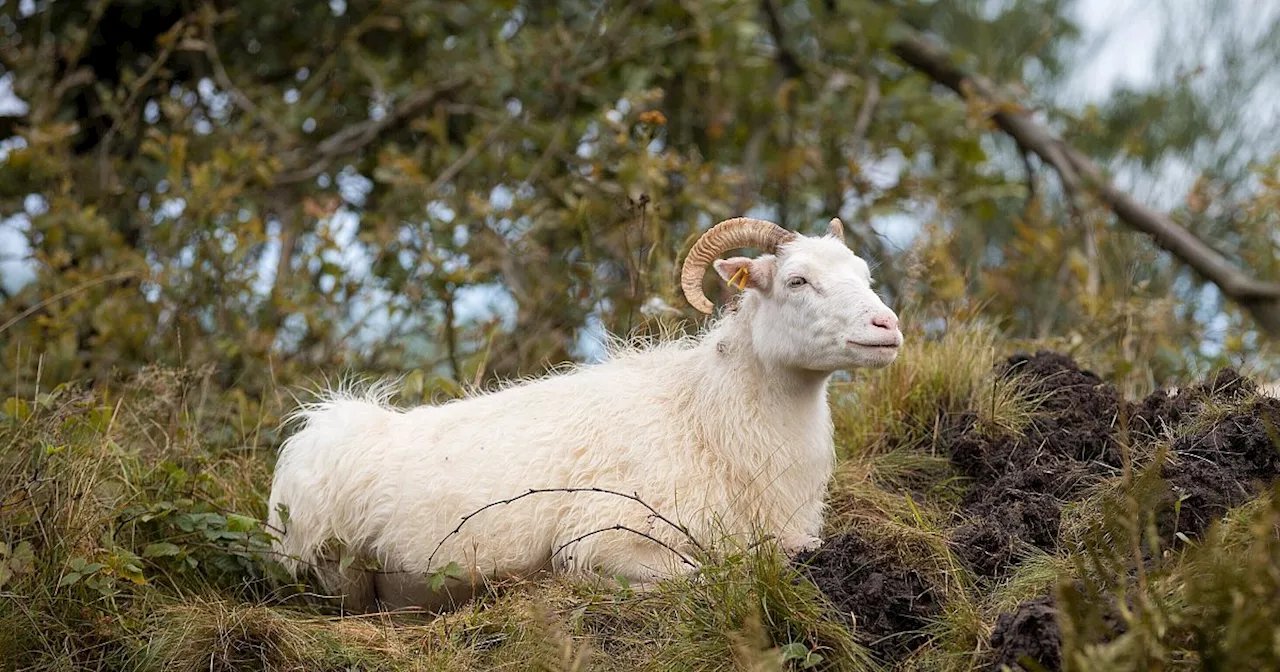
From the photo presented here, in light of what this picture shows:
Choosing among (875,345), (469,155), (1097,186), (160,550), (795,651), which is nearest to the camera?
(795,651)

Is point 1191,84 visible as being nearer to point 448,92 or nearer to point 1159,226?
point 1159,226

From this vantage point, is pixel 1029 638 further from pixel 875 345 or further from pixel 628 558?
pixel 628 558

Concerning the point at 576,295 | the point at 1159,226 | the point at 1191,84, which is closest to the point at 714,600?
Result: the point at 576,295

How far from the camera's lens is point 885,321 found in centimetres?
486

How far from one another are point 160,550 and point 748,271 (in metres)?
2.56

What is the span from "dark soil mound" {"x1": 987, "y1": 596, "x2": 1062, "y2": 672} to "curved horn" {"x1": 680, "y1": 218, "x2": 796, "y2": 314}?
2075 millimetres

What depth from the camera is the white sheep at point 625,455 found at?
4945 millimetres

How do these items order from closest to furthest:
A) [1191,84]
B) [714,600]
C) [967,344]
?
1. [714,600]
2. [967,344]
3. [1191,84]

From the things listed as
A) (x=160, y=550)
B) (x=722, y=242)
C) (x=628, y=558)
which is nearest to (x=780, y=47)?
(x=722, y=242)

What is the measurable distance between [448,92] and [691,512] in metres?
5.67

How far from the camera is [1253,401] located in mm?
4777

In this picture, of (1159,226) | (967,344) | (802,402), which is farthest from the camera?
(1159,226)

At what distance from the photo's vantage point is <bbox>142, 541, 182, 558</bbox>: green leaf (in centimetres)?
504

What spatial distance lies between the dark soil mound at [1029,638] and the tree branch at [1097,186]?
17.7ft
